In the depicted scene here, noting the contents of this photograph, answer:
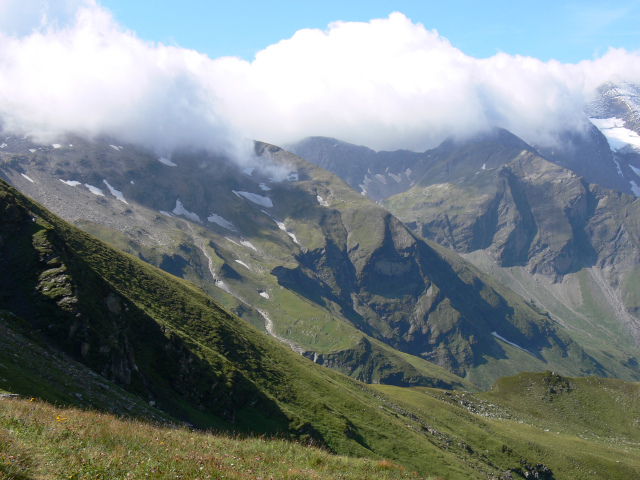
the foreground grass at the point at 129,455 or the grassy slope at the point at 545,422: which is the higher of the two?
the foreground grass at the point at 129,455

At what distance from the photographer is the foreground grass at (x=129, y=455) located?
41.3ft

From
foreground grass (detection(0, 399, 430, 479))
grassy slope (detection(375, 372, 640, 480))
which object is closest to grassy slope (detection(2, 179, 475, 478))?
grassy slope (detection(375, 372, 640, 480))

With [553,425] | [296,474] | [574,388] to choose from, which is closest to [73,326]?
[296,474]

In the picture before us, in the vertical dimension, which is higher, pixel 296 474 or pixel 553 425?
pixel 296 474

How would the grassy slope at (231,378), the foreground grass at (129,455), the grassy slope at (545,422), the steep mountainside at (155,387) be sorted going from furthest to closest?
1. the grassy slope at (545,422)
2. the grassy slope at (231,378)
3. the steep mountainside at (155,387)
4. the foreground grass at (129,455)

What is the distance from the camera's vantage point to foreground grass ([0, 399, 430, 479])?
1260cm

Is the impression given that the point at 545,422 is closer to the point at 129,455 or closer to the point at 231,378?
the point at 231,378

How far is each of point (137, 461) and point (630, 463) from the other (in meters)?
105

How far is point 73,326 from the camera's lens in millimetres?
40938

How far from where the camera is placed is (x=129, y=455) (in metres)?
14.4

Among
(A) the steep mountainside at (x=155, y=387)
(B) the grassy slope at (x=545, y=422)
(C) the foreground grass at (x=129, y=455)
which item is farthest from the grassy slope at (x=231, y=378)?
(C) the foreground grass at (x=129, y=455)

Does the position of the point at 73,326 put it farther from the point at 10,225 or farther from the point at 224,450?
the point at 224,450

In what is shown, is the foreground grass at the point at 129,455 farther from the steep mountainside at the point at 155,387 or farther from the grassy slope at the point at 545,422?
the grassy slope at the point at 545,422

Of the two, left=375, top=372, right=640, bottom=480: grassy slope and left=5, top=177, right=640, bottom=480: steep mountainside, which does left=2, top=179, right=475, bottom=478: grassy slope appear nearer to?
left=5, top=177, right=640, bottom=480: steep mountainside
